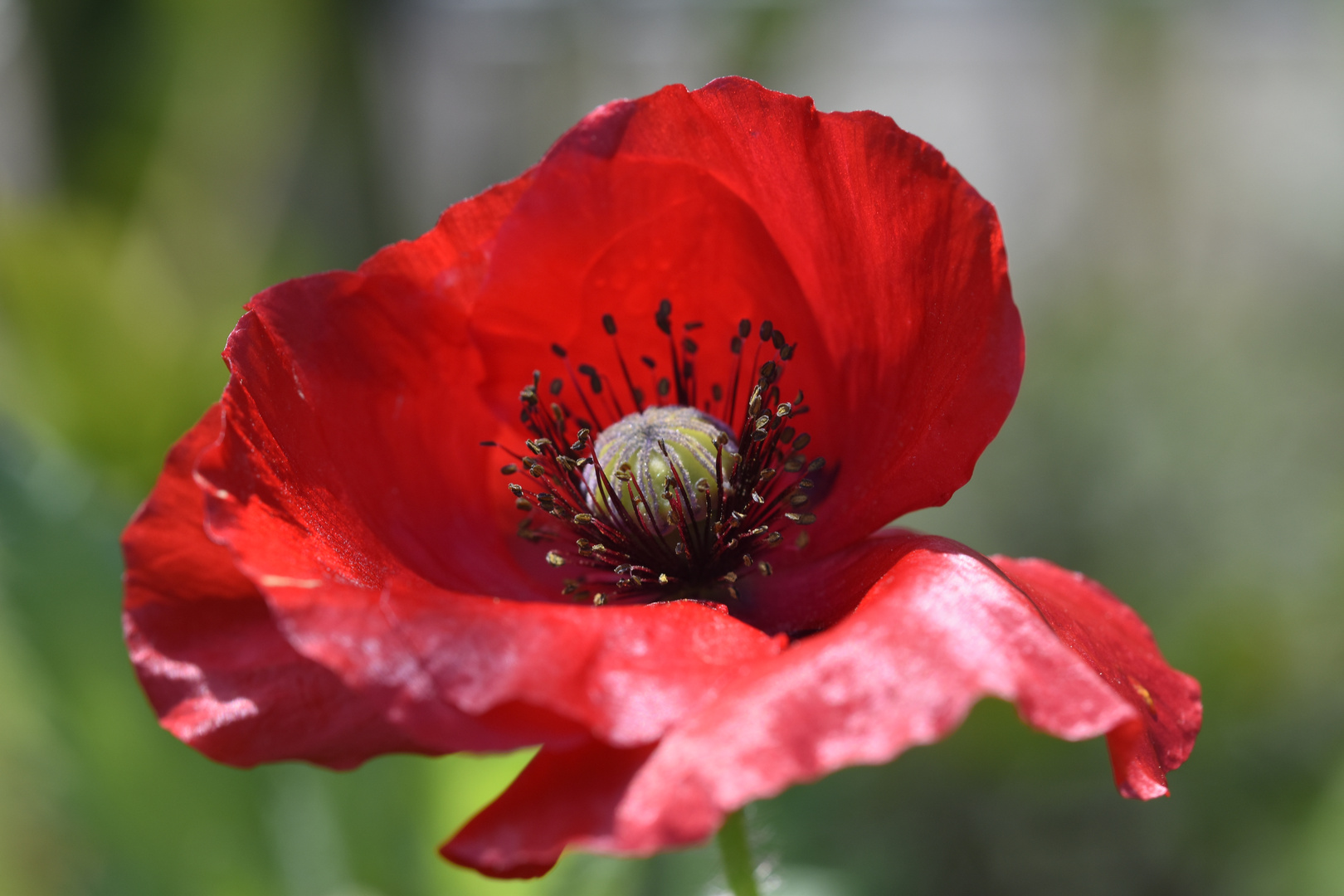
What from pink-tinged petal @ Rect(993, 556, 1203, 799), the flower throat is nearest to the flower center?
the flower throat

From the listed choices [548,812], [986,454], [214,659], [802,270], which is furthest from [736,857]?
[986,454]

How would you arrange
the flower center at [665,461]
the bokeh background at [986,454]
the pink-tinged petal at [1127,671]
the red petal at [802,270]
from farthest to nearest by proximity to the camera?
the bokeh background at [986,454], the flower center at [665,461], the red petal at [802,270], the pink-tinged petal at [1127,671]

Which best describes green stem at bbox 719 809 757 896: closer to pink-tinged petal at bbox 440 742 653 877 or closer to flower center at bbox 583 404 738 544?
pink-tinged petal at bbox 440 742 653 877

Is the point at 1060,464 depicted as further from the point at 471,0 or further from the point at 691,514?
the point at 471,0

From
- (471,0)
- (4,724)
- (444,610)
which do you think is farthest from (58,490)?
(471,0)

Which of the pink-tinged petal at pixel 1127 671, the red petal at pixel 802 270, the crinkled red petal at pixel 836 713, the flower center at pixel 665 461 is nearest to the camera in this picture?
the crinkled red petal at pixel 836 713

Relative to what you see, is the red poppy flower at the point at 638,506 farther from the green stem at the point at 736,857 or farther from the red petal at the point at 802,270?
the green stem at the point at 736,857

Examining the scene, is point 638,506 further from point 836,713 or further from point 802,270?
point 836,713

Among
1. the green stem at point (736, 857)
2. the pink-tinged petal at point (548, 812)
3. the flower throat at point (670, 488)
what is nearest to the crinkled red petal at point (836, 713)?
the pink-tinged petal at point (548, 812)

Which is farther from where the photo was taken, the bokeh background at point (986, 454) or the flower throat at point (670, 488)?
the bokeh background at point (986, 454)
